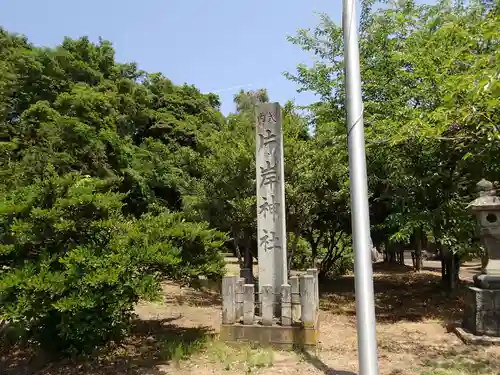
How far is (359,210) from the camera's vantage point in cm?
334

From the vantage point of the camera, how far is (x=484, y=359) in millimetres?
5660

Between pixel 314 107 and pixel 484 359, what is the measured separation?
8.14 meters

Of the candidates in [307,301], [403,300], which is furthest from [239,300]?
[403,300]

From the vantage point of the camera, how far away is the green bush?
473 centimetres

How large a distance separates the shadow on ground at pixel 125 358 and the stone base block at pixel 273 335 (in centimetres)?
45

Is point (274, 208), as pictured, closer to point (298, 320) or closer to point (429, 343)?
point (298, 320)

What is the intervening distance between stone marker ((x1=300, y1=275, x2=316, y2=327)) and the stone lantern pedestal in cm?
269

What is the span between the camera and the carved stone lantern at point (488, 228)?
6.85 meters

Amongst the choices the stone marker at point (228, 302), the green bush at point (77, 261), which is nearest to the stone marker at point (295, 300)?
the stone marker at point (228, 302)

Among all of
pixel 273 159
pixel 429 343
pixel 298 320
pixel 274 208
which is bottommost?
pixel 429 343

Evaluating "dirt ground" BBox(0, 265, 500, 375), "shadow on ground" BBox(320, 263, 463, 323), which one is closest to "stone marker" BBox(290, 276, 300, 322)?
"dirt ground" BBox(0, 265, 500, 375)

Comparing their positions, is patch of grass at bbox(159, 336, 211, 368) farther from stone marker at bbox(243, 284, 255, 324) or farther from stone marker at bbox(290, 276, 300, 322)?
stone marker at bbox(290, 276, 300, 322)

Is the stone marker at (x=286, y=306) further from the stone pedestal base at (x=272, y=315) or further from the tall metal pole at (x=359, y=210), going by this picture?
the tall metal pole at (x=359, y=210)

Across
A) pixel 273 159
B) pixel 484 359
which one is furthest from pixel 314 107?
pixel 484 359
